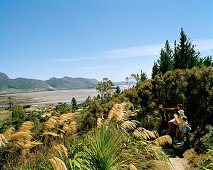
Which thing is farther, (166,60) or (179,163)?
(166,60)

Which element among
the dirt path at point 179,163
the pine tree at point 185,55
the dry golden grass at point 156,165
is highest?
the pine tree at point 185,55

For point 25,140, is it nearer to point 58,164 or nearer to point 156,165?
point 58,164

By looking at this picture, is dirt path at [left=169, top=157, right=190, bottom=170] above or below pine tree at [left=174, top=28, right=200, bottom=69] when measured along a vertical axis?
below

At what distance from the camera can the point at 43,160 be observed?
7.17 feet

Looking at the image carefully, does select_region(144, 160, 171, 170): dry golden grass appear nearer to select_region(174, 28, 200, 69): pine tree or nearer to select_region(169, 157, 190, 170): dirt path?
select_region(169, 157, 190, 170): dirt path

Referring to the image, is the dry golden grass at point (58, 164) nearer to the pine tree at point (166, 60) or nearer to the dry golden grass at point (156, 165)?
the dry golden grass at point (156, 165)

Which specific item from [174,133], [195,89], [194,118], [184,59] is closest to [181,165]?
[174,133]

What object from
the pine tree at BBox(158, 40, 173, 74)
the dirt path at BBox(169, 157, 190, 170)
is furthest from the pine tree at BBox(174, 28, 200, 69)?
the dirt path at BBox(169, 157, 190, 170)

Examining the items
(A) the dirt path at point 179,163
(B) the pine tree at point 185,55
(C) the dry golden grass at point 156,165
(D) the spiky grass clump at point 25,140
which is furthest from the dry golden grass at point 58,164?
(B) the pine tree at point 185,55

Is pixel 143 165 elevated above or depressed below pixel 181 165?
above

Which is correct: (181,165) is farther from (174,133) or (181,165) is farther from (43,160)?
(43,160)

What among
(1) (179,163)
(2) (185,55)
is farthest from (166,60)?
(1) (179,163)

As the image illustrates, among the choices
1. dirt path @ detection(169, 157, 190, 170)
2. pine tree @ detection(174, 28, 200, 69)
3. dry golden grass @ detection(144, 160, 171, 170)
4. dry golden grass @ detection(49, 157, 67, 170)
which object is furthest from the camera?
pine tree @ detection(174, 28, 200, 69)

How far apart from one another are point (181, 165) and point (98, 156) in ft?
15.1
